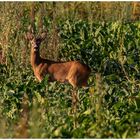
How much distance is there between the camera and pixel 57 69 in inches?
432

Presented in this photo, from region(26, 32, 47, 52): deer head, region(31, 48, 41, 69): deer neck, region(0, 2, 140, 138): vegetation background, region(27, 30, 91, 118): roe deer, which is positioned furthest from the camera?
region(31, 48, 41, 69): deer neck

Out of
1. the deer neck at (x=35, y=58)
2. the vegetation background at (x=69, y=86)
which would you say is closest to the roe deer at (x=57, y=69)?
the deer neck at (x=35, y=58)

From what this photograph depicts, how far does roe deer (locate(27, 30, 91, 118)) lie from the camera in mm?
10625

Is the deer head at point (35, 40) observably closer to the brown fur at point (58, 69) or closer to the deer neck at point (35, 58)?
the brown fur at point (58, 69)

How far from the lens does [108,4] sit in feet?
58.9

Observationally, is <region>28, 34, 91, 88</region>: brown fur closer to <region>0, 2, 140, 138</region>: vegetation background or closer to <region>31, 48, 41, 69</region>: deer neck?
<region>31, 48, 41, 69</region>: deer neck

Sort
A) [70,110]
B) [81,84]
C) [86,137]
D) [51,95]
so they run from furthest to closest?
[81,84], [51,95], [70,110], [86,137]

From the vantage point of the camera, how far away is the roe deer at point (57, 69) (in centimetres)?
1062

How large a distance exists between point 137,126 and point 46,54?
5397 millimetres

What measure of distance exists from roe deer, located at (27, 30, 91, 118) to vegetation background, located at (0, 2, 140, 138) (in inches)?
7.3

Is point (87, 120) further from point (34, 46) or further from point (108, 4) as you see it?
point (108, 4)

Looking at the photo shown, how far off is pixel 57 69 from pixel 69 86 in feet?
2.57

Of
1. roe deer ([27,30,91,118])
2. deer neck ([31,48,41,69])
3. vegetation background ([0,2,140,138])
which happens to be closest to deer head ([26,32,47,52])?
roe deer ([27,30,91,118])

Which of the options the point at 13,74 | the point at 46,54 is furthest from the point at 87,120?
the point at 46,54
